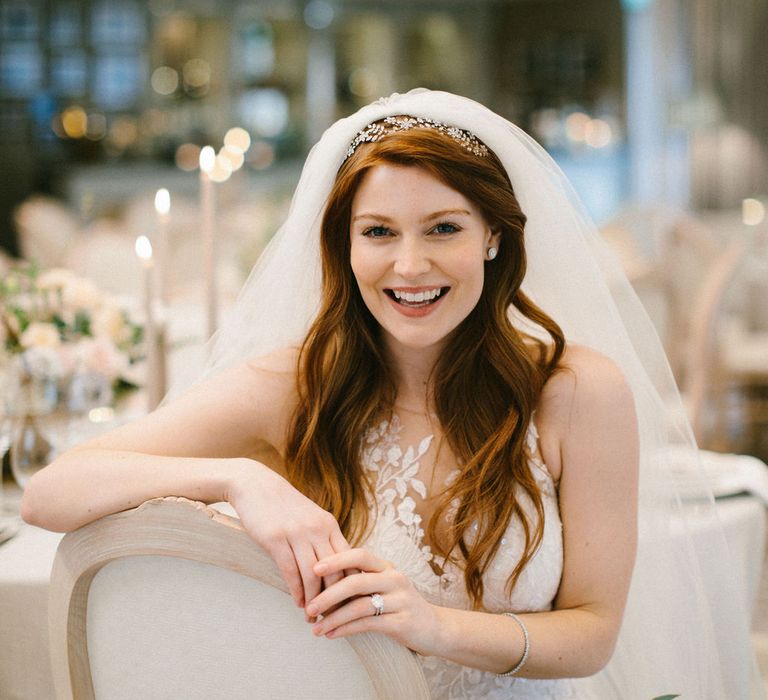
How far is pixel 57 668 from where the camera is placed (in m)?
1.16

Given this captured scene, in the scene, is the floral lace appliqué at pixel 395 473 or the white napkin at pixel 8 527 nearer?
the floral lace appliqué at pixel 395 473

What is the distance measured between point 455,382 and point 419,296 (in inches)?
7.6

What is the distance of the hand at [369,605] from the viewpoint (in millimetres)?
1087

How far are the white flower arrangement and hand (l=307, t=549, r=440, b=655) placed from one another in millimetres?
1211

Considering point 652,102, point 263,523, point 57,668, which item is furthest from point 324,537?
point 652,102

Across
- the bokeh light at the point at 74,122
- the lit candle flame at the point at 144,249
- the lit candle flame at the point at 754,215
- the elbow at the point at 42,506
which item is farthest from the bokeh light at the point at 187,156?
the elbow at the point at 42,506

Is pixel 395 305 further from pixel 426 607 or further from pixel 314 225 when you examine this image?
pixel 426 607

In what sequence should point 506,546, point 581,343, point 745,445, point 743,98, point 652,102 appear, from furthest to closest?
point 652,102 < point 743,98 < point 745,445 < point 581,343 < point 506,546

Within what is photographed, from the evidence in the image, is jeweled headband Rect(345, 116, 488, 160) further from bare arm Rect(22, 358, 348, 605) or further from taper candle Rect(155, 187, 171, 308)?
taper candle Rect(155, 187, 171, 308)

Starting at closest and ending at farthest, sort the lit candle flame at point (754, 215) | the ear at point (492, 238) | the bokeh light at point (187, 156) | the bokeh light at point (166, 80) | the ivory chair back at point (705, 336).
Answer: the ear at point (492, 238) < the ivory chair back at point (705, 336) < the lit candle flame at point (754, 215) < the bokeh light at point (187, 156) < the bokeh light at point (166, 80)

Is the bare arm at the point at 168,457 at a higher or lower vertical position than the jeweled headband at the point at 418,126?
lower

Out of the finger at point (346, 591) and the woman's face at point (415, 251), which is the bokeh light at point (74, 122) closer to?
the woman's face at point (415, 251)

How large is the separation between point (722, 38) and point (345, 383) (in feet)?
31.8

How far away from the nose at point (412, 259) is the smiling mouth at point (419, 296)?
37 millimetres
